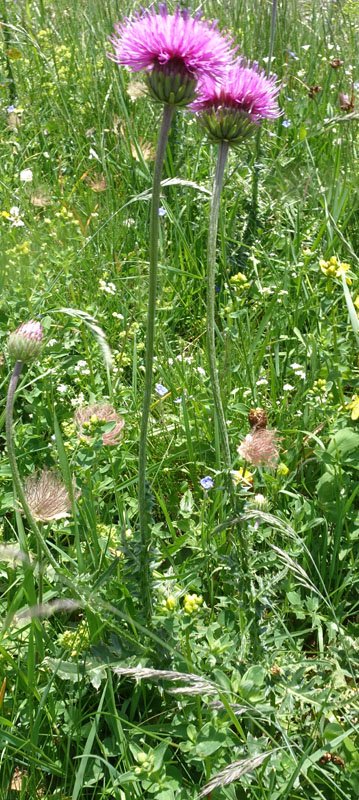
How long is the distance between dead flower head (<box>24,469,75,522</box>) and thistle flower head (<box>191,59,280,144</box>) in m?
0.69

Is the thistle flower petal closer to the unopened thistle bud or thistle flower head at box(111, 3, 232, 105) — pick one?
thistle flower head at box(111, 3, 232, 105)

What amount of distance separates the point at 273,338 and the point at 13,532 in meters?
1.00

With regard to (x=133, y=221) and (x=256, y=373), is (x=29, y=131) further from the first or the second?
(x=256, y=373)

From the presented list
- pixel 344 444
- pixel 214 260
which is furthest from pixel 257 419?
pixel 214 260

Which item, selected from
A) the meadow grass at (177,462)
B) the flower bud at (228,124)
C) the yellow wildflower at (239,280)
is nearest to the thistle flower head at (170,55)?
the flower bud at (228,124)

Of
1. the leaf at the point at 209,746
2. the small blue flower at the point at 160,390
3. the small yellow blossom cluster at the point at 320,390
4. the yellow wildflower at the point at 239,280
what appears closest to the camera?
the leaf at the point at 209,746

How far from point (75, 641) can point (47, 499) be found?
26 centimetres

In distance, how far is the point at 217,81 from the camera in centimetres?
126

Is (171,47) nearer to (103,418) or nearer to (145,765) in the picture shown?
(103,418)

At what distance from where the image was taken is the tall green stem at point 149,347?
3.67ft

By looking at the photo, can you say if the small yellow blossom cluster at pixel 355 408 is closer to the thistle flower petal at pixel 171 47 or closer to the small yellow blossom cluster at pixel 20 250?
the thistle flower petal at pixel 171 47

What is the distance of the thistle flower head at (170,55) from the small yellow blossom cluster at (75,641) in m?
0.90

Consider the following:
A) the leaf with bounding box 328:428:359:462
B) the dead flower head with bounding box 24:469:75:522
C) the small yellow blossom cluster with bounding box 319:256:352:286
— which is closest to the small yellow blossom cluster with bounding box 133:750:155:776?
the dead flower head with bounding box 24:469:75:522

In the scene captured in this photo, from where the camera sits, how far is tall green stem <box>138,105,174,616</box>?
1.12m
